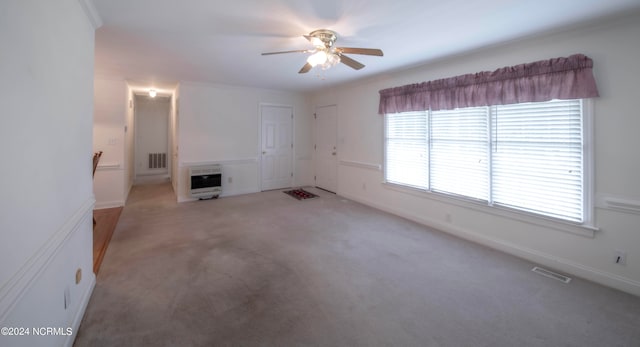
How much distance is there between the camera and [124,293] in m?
2.26

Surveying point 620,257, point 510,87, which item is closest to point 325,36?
point 510,87

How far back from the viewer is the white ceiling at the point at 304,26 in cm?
222

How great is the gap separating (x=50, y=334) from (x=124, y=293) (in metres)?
0.90

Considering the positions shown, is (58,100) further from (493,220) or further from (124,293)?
(493,220)

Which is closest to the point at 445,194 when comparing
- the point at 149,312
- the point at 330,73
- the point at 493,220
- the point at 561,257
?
the point at 493,220

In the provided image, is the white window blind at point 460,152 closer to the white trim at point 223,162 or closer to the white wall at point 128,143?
the white trim at point 223,162

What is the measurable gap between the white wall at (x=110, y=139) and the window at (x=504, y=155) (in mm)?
5093

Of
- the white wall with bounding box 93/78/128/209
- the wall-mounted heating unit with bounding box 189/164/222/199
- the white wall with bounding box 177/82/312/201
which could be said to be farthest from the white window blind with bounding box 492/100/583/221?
the white wall with bounding box 93/78/128/209

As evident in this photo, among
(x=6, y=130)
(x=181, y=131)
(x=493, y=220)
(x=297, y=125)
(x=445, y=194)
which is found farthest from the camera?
(x=297, y=125)

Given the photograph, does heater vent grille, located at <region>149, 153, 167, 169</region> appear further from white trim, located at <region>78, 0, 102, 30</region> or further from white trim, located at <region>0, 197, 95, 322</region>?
white trim, located at <region>0, 197, 95, 322</region>

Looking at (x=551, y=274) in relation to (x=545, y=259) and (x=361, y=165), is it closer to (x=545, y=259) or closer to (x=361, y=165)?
(x=545, y=259)

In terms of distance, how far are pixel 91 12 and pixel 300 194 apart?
4458mm

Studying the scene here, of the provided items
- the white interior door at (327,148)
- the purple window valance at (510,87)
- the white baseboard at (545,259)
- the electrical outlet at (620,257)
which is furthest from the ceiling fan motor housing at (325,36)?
the electrical outlet at (620,257)

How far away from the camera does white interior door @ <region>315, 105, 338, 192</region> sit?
609 centimetres
